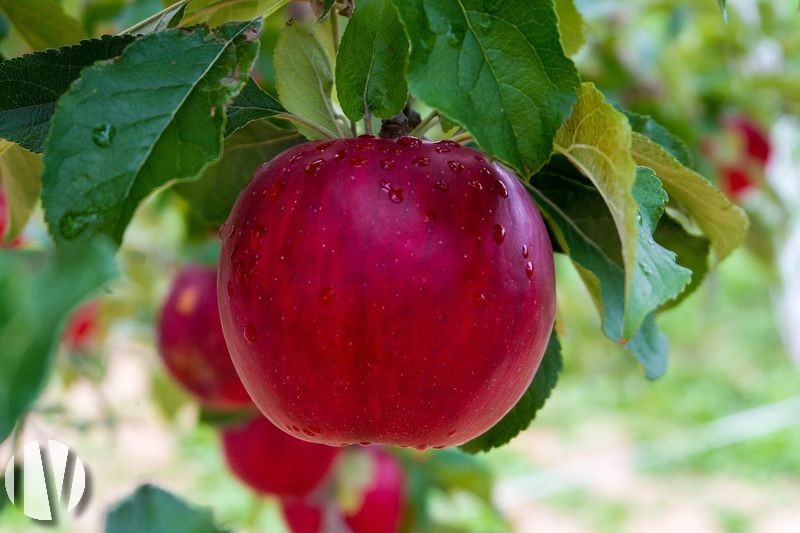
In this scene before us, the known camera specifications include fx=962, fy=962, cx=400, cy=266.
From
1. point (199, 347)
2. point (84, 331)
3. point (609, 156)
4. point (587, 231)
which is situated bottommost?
point (84, 331)

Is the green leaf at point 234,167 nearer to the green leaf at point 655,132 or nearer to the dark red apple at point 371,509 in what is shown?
the green leaf at point 655,132

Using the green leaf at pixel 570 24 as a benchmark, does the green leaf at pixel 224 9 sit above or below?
above

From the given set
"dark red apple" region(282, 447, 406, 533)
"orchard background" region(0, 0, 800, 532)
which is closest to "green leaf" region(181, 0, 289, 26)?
"orchard background" region(0, 0, 800, 532)

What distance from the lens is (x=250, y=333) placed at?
479 mm

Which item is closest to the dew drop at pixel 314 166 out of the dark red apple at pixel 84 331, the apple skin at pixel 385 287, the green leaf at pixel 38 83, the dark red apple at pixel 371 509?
the apple skin at pixel 385 287

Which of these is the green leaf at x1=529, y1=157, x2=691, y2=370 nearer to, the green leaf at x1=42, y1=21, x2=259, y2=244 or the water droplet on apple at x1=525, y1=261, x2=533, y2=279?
the water droplet on apple at x1=525, y1=261, x2=533, y2=279

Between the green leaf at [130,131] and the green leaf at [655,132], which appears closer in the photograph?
the green leaf at [130,131]

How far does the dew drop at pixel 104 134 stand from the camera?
412 millimetres

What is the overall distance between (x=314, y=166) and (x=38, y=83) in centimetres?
14

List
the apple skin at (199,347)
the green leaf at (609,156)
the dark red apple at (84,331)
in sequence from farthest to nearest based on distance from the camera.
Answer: the dark red apple at (84,331), the apple skin at (199,347), the green leaf at (609,156)

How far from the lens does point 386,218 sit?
460 millimetres

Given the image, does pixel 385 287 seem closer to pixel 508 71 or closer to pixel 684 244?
pixel 508 71

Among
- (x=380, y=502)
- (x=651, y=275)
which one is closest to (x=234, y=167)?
(x=651, y=275)

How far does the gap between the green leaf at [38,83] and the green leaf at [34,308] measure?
20 centimetres
